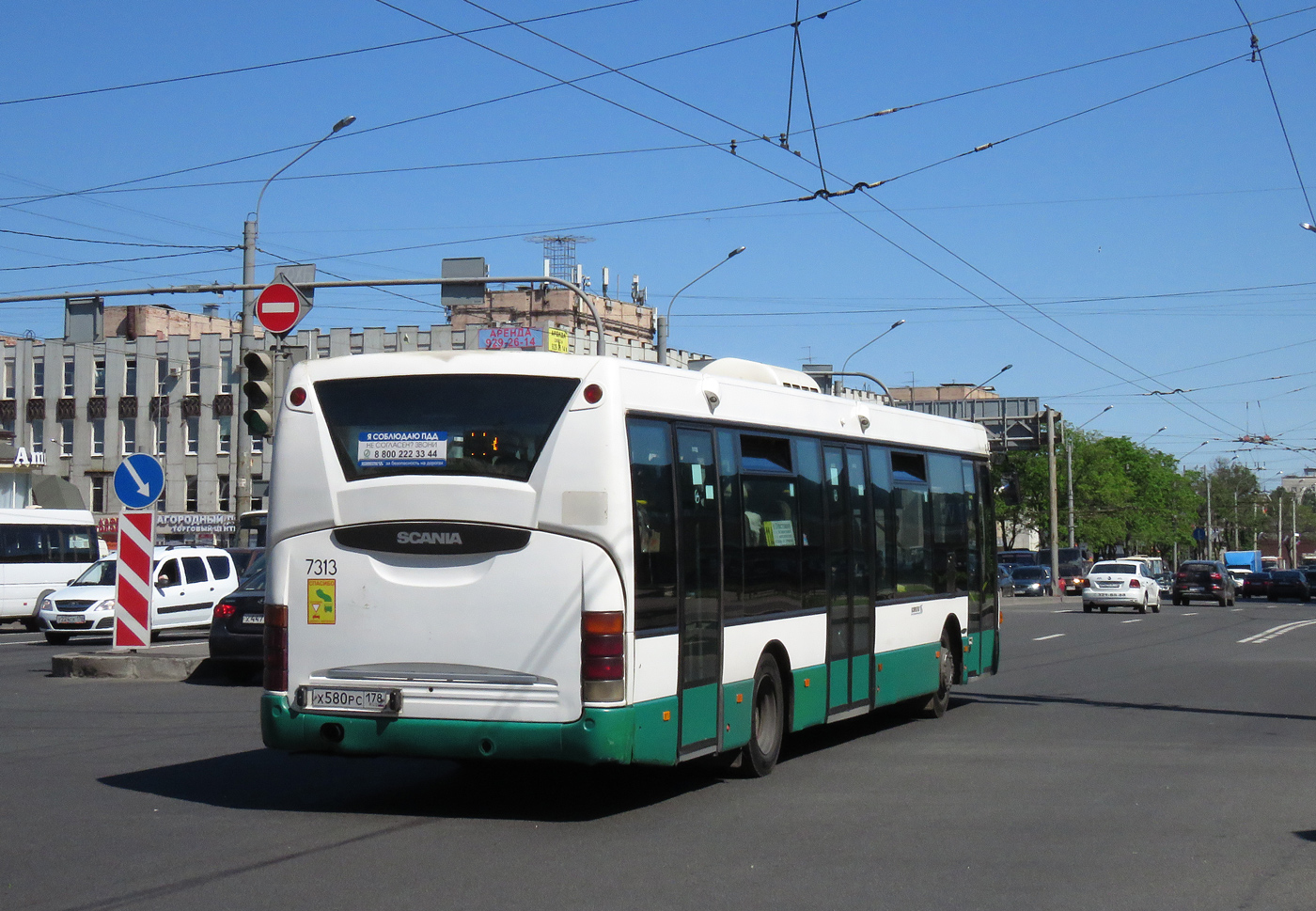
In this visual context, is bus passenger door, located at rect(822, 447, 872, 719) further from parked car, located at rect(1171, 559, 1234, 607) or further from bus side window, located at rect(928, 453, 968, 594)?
parked car, located at rect(1171, 559, 1234, 607)

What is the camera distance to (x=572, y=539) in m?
9.01

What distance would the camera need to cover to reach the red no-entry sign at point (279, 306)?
64.9 feet

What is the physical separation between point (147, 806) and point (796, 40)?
14.2m

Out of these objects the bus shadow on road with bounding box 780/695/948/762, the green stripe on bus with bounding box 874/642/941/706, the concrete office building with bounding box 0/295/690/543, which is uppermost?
the concrete office building with bounding box 0/295/690/543

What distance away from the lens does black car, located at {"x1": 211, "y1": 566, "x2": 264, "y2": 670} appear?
18.8 meters

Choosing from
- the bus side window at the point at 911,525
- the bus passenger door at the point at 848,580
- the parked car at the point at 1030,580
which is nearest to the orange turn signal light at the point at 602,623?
the bus passenger door at the point at 848,580

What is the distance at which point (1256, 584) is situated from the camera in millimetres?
72312

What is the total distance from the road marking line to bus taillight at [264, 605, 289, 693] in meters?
25.4

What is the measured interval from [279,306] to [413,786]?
35.8 ft

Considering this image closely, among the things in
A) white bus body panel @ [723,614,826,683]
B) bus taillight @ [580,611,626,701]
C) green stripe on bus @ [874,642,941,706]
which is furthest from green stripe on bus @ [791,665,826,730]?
bus taillight @ [580,611,626,701]

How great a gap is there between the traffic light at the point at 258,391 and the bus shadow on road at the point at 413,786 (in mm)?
4622

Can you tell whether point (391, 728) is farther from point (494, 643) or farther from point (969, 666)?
point (969, 666)

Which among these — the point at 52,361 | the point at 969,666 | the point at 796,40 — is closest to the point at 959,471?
the point at 969,666

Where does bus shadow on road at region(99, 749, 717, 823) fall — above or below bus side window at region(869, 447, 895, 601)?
below
